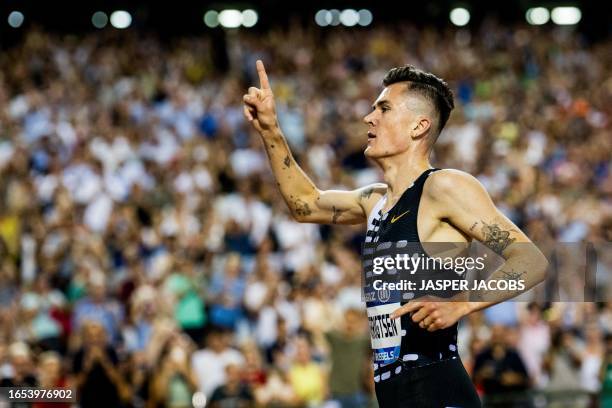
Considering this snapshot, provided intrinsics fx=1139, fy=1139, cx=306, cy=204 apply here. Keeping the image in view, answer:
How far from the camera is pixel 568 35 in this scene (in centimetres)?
2428

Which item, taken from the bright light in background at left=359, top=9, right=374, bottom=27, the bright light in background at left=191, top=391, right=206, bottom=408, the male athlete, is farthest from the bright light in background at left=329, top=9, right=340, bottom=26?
the male athlete

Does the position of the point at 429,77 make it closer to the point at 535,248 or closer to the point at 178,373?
the point at 535,248

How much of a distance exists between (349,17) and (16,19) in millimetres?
8070

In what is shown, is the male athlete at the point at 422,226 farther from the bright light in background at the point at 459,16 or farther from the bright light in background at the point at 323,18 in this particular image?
the bright light in background at the point at 459,16

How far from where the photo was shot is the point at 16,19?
906 inches

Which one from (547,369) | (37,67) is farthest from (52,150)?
(547,369)

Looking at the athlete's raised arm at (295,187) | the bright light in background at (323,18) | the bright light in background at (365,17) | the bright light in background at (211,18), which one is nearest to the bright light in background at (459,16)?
the bright light in background at (365,17)

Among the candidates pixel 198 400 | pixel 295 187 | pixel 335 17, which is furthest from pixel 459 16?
pixel 295 187

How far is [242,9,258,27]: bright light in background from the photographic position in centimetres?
2599

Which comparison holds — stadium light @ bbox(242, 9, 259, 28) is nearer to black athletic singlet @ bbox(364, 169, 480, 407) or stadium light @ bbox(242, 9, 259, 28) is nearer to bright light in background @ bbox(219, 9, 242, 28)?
bright light in background @ bbox(219, 9, 242, 28)

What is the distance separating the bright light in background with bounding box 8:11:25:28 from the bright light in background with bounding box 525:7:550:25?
469 inches

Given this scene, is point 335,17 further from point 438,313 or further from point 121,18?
point 438,313

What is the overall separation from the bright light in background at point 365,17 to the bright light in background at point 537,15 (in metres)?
3.79

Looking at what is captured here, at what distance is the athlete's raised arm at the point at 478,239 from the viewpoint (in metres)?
4.83
